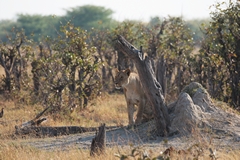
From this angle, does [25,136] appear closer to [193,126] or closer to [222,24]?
[193,126]

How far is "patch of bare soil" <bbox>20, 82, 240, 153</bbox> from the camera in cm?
934

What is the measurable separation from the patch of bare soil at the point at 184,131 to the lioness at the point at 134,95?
0.39 m

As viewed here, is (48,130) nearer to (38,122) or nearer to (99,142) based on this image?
(38,122)

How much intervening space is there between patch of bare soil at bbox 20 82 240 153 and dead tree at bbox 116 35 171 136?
0.75 feet

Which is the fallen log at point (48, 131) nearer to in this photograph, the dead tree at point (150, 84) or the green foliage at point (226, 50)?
the dead tree at point (150, 84)

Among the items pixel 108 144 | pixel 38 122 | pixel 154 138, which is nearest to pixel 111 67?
pixel 38 122

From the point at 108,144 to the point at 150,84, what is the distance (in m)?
1.21

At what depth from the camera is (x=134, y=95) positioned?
11.1 metres

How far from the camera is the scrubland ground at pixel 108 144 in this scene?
292 inches

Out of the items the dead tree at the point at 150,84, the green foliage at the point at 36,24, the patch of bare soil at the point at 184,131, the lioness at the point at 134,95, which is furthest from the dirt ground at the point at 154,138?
the green foliage at the point at 36,24

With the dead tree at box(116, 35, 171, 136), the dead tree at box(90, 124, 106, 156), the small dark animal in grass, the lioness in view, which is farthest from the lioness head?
the dead tree at box(90, 124, 106, 156)

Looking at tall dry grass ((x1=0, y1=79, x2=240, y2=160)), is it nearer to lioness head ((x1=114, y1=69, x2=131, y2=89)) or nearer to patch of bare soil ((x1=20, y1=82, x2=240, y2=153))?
patch of bare soil ((x1=20, y1=82, x2=240, y2=153))

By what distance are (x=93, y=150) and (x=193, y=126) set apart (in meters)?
2.32

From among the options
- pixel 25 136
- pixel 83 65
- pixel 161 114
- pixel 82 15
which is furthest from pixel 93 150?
pixel 82 15
